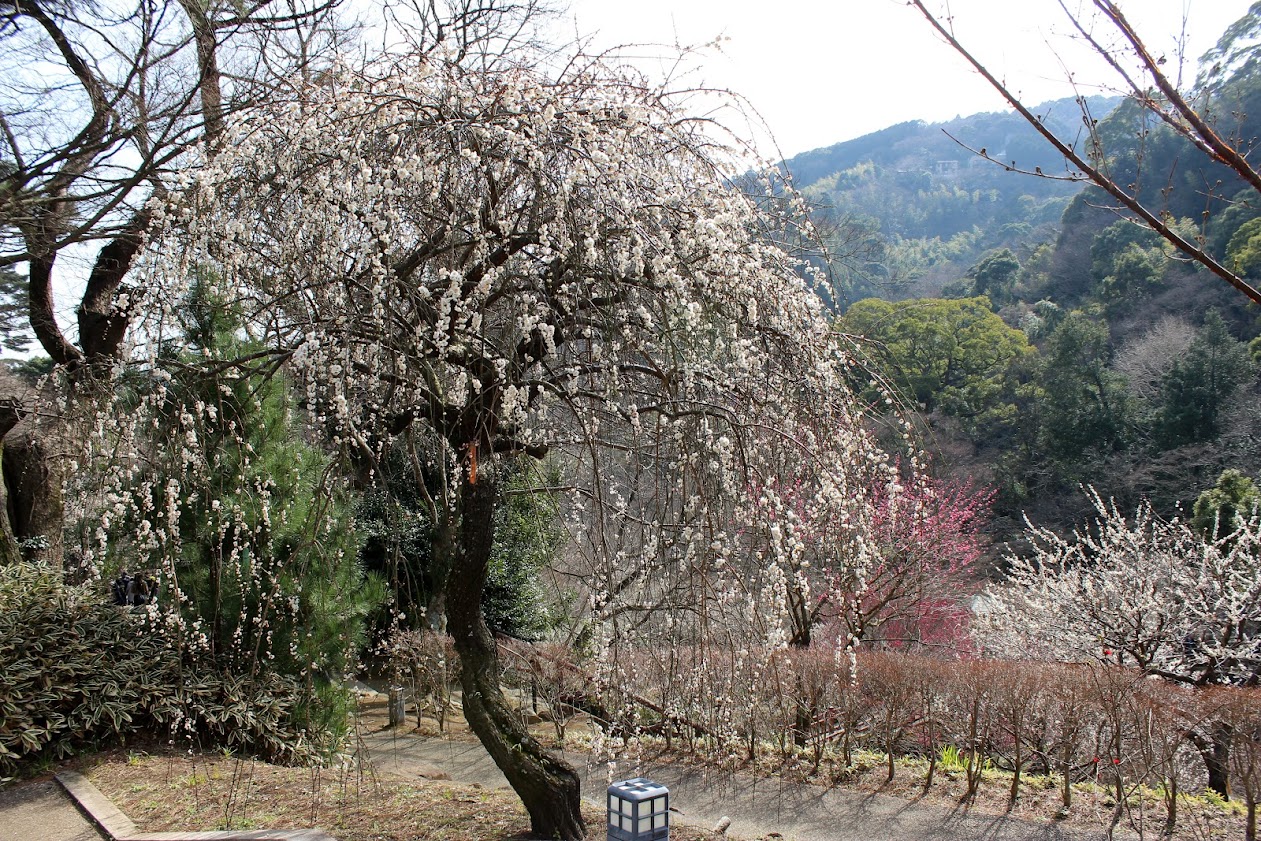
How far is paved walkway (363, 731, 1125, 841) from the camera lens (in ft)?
14.0

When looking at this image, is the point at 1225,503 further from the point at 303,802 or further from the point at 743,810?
the point at 303,802

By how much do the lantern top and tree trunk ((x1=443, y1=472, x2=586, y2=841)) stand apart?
0.34 metres

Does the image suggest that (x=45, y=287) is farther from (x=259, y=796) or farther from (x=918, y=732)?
(x=918, y=732)

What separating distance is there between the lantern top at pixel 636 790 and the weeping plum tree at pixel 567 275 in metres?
0.67

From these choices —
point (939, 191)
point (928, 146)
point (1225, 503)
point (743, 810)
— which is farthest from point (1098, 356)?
point (928, 146)

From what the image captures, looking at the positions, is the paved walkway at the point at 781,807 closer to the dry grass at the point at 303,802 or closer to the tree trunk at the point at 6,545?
the dry grass at the point at 303,802

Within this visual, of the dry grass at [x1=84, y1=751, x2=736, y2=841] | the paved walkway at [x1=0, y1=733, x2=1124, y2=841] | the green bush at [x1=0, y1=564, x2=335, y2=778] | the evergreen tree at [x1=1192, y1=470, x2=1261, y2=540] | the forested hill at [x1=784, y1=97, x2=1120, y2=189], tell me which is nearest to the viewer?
the dry grass at [x1=84, y1=751, x2=736, y2=841]

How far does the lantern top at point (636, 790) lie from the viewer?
2947 millimetres

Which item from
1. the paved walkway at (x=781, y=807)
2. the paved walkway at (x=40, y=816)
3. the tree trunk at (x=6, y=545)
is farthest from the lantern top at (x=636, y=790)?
the tree trunk at (x=6, y=545)

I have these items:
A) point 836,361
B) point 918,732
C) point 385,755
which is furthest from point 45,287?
point 918,732

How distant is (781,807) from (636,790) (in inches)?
82.6

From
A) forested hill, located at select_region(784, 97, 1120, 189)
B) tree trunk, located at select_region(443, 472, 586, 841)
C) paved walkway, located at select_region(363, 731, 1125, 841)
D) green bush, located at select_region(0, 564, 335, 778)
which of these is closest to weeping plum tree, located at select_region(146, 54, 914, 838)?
tree trunk, located at select_region(443, 472, 586, 841)

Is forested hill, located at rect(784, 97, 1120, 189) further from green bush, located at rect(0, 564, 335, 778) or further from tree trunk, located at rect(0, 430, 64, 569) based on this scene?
green bush, located at rect(0, 564, 335, 778)

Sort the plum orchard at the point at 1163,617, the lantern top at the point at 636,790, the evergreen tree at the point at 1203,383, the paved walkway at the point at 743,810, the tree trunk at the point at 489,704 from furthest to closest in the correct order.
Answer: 1. the evergreen tree at the point at 1203,383
2. the plum orchard at the point at 1163,617
3. the paved walkway at the point at 743,810
4. the tree trunk at the point at 489,704
5. the lantern top at the point at 636,790
